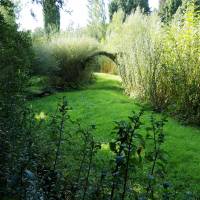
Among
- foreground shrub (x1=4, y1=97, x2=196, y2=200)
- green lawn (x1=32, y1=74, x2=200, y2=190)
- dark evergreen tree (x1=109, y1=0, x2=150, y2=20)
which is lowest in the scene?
green lawn (x1=32, y1=74, x2=200, y2=190)

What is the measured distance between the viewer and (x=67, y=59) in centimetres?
1478

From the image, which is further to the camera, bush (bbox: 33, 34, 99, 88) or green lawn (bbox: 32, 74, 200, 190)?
bush (bbox: 33, 34, 99, 88)

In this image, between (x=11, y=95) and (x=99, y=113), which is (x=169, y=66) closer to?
(x=99, y=113)

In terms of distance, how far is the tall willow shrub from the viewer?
8.83m

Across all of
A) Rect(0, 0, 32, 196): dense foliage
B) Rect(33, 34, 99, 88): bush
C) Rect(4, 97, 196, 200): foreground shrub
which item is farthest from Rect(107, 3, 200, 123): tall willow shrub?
Rect(0, 0, 32, 196): dense foliage

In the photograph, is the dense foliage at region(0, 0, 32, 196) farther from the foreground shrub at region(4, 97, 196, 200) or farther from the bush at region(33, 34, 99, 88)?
the bush at region(33, 34, 99, 88)

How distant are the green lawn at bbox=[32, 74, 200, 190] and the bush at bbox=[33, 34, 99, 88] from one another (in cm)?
73

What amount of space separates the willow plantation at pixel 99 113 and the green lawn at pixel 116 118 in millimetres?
18

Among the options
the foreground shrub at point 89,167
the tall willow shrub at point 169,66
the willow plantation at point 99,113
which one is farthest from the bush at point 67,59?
the foreground shrub at point 89,167

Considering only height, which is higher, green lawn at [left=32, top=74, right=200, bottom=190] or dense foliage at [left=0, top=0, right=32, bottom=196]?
dense foliage at [left=0, top=0, right=32, bottom=196]

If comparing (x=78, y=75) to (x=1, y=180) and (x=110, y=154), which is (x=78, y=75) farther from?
(x=1, y=180)

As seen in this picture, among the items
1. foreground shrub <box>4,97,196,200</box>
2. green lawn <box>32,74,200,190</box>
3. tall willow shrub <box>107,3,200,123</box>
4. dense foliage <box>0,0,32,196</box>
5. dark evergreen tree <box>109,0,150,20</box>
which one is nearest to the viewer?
foreground shrub <box>4,97,196,200</box>

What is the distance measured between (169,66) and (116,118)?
6.22ft

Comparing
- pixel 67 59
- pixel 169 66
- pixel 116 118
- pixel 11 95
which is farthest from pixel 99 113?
pixel 67 59
